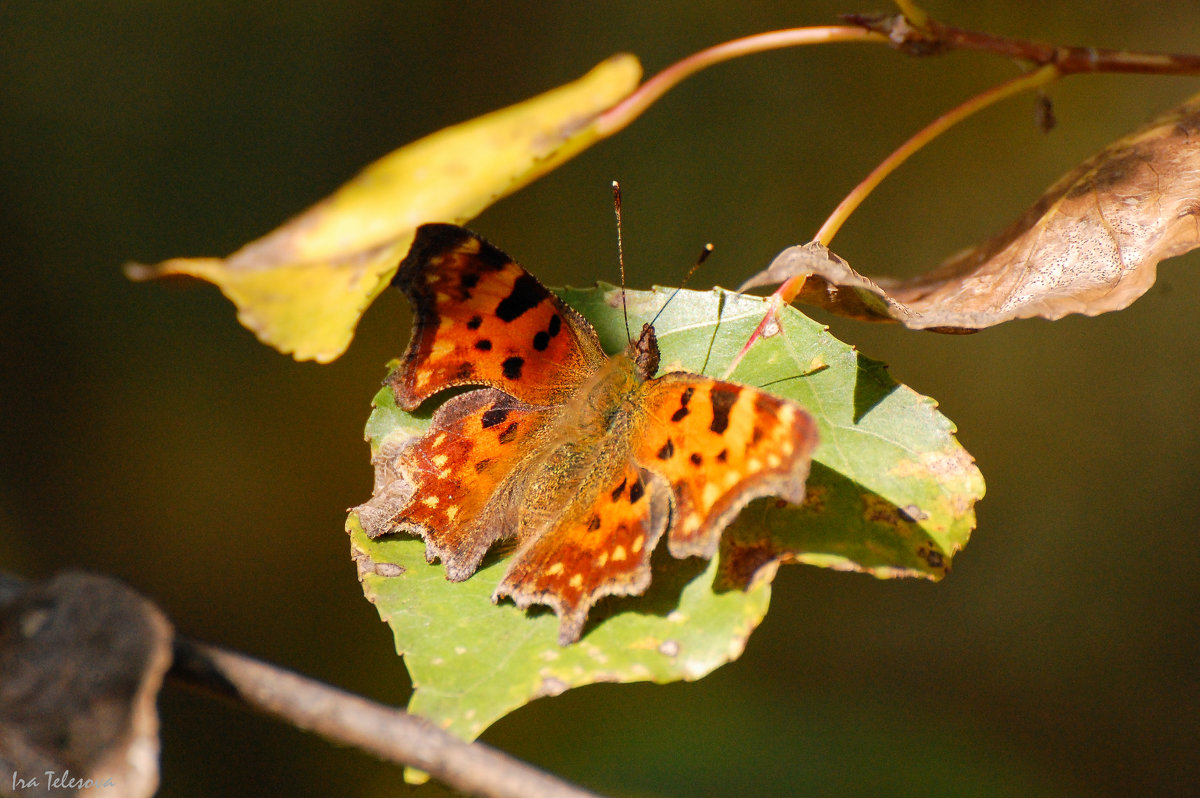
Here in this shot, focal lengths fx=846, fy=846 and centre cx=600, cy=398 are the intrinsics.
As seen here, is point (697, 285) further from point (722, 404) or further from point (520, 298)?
point (722, 404)

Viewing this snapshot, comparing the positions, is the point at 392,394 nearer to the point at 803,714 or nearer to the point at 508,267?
the point at 508,267

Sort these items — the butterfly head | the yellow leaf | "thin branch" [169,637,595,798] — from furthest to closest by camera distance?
the butterfly head → the yellow leaf → "thin branch" [169,637,595,798]

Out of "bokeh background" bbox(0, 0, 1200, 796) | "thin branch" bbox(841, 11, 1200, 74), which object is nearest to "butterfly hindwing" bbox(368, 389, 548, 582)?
"thin branch" bbox(841, 11, 1200, 74)

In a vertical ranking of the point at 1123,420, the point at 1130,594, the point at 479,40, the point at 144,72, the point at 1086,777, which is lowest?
the point at 1086,777

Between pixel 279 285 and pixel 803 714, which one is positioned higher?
pixel 279 285

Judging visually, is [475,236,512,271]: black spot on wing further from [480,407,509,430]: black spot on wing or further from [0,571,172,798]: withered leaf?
[0,571,172,798]: withered leaf

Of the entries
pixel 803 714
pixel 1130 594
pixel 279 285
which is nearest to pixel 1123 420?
pixel 1130 594

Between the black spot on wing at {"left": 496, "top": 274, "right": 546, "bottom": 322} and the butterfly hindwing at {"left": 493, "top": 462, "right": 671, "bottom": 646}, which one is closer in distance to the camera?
the butterfly hindwing at {"left": 493, "top": 462, "right": 671, "bottom": 646}
